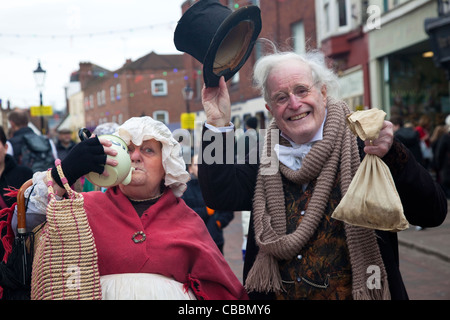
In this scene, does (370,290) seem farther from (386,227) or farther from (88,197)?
(88,197)

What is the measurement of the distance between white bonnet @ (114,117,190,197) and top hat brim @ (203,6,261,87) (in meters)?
0.33

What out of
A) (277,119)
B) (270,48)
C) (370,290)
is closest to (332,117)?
(277,119)

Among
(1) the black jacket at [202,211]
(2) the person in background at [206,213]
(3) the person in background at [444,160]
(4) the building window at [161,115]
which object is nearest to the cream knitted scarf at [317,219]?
(1) the black jacket at [202,211]

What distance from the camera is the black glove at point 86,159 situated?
2053 millimetres

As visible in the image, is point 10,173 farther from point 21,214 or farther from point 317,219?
point 317,219

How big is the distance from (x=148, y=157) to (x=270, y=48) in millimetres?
824

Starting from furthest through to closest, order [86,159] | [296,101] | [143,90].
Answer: [143,90] < [296,101] < [86,159]

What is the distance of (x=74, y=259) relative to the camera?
210cm

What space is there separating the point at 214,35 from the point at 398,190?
96cm

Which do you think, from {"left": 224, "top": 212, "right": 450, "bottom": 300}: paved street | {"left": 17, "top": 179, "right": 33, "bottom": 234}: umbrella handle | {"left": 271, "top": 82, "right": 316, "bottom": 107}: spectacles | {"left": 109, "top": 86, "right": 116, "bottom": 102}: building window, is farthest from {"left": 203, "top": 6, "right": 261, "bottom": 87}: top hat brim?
{"left": 109, "top": 86, "right": 116, "bottom": 102}: building window

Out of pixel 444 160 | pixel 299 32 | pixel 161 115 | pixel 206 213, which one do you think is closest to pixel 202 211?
pixel 206 213

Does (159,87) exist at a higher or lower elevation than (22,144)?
higher

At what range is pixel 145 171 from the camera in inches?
101

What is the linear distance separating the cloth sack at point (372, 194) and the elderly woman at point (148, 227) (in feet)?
2.14
